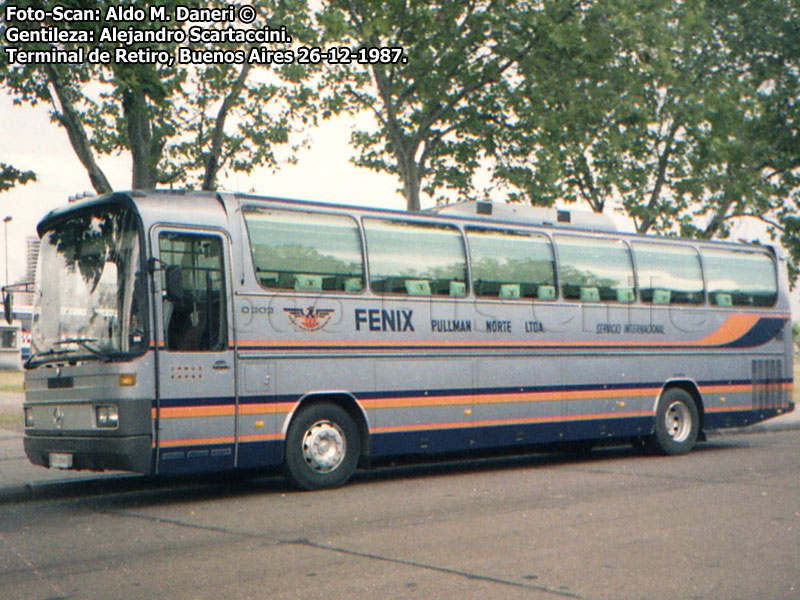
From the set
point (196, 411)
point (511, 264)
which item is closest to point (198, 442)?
point (196, 411)

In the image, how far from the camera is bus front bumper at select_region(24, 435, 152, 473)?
35.8 feet

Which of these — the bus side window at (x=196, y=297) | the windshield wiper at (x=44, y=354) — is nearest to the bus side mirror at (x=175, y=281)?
the bus side window at (x=196, y=297)

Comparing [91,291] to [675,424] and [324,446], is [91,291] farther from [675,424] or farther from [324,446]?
[675,424]

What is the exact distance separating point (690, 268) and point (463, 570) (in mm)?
10556

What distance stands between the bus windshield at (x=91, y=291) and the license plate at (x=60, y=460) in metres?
1.00

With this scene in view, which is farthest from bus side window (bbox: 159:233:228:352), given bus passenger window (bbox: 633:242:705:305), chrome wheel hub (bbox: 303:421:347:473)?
bus passenger window (bbox: 633:242:705:305)

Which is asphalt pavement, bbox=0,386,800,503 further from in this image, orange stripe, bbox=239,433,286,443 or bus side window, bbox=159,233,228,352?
bus side window, bbox=159,233,228,352

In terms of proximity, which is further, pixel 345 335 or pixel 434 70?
pixel 434 70

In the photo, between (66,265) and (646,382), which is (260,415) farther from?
(646,382)

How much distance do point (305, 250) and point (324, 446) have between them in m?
2.19

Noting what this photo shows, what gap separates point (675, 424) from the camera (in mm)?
16734

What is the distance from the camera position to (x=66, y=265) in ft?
39.7

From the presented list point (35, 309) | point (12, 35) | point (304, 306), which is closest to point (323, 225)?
point (304, 306)

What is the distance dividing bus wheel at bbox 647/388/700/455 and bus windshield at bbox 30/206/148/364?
331 inches
